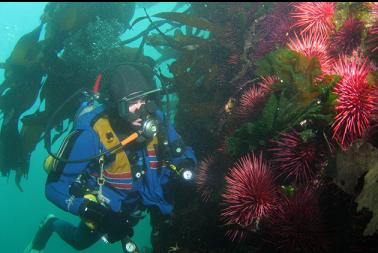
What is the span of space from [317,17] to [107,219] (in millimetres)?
3554

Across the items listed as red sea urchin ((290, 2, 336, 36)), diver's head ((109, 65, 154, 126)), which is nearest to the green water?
diver's head ((109, 65, 154, 126))

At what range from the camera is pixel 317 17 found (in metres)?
3.63

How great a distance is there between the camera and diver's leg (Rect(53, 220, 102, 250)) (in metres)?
5.86

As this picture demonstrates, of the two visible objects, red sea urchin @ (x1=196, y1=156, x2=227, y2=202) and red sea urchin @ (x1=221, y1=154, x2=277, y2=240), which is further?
red sea urchin @ (x1=196, y1=156, x2=227, y2=202)

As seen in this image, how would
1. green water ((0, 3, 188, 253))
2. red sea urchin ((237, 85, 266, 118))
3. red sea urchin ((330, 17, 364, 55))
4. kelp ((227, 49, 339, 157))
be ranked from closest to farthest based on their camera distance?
kelp ((227, 49, 339, 157)) < red sea urchin ((330, 17, 364, 55)) < red sea urchin ((237, 85, 266, 118)) < green water ((0, 3, 188, 253))

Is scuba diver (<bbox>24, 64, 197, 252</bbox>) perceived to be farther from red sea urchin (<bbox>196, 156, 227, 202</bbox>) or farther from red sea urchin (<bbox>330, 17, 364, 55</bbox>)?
red sea urchin (<bbox>330, 17, 364, 55</bbox>)

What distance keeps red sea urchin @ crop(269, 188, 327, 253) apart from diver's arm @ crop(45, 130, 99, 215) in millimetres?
2832

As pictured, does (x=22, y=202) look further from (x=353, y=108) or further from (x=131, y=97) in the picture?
(x=353, y=108)

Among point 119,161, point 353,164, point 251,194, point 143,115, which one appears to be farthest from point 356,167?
point 119,161

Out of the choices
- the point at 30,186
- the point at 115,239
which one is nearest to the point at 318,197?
the point at 115,239

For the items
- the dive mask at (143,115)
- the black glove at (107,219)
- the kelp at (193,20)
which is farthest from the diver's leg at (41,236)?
the kelp at (193,20)

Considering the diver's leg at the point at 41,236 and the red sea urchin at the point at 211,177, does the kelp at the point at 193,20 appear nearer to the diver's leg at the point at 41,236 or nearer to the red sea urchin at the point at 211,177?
the red sea urchin at the point at 211,177

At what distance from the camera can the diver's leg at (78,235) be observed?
5.86 m

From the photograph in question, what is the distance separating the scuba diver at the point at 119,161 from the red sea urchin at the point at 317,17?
220 cm
